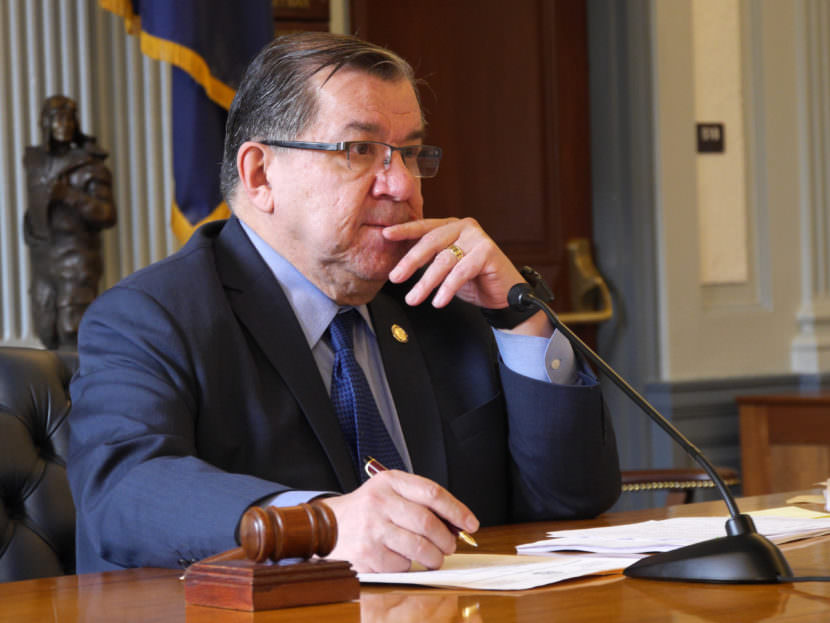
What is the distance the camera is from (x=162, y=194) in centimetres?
358

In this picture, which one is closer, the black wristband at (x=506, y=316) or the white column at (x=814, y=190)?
the black wristband at (x=506, y=316)

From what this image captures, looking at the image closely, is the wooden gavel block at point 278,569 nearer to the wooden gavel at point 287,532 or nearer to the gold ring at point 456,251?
the wooden gavel at point 287,532

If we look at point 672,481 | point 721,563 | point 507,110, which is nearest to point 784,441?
point 507,110

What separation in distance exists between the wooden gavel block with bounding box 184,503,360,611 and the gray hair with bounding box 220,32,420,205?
3.06 feet

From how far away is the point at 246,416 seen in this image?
5.53 feet

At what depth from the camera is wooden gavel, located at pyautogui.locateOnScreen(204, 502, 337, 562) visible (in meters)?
1.04

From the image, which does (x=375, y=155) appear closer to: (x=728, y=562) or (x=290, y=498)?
(x=290, y=498)

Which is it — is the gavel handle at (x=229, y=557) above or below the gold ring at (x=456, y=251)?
below

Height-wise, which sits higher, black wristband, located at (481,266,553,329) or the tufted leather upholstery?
black wristband, located at (481,266,553,329)

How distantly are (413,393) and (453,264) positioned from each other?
0.26 metres

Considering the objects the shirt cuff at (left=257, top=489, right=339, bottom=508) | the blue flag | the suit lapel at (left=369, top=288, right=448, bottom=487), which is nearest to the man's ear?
the suit lapel at (left=369, top=288, right=448, bottom=487)

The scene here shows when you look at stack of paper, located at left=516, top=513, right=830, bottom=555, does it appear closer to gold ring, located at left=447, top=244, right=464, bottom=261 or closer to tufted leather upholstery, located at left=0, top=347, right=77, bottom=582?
gold ring, located at left=447, top=244, right=464, bottom=261

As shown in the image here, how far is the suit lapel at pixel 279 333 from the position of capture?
1.71 m

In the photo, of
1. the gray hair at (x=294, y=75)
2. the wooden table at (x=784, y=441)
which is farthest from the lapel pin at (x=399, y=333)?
the wooden table at (x=784, y=441)
